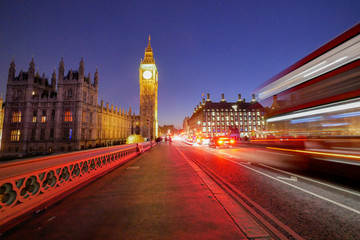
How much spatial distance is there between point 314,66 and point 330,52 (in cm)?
72

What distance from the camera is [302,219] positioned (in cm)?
328

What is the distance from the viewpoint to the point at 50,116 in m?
40.9

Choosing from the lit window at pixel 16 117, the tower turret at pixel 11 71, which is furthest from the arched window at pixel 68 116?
the tower turret at pixel 11 71

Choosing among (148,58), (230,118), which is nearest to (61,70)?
(148,58)

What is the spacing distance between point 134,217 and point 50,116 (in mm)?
49162

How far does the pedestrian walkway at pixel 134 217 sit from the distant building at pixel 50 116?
4056 centimetres

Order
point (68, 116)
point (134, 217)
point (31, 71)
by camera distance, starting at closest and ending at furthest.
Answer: point (134, 217), point (68, 116), point (31, 71)

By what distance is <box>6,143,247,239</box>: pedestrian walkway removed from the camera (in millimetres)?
2859

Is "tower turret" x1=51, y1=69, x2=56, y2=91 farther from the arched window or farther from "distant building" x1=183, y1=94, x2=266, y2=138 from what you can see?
"distant building" x1=183, y1=94, x2=266, y2=138

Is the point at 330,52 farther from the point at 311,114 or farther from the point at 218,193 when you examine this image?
the point at 218,193

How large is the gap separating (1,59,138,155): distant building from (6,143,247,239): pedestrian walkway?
40561 millimetres

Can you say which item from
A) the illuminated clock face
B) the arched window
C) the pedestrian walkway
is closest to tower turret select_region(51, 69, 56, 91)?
the arched window

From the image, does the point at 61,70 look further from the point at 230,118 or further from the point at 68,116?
the point at 230,118

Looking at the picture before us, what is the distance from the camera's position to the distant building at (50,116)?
129 feet
